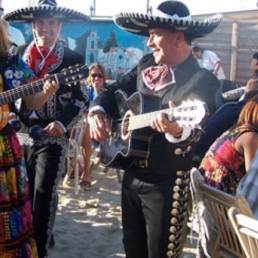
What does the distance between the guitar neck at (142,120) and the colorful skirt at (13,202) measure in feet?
2.35

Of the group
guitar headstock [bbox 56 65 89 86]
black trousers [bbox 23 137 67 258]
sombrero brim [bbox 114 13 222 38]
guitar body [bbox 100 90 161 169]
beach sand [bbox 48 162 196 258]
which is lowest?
beach sand [bbox 48 162 196 258]

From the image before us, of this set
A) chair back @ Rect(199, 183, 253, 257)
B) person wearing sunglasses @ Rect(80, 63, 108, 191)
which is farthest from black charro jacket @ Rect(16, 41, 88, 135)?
person wearing sunglasses @ Rect(80, 63, 108, 191)

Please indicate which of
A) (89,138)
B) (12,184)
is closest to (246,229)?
(12,184)

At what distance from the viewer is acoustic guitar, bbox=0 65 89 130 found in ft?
9.15

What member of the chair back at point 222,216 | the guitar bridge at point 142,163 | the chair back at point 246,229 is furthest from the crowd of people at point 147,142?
the chair back at point 246,229

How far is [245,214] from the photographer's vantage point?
2027 millimetres

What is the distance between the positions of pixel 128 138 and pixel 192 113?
1.78 ft

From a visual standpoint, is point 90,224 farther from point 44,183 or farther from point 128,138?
point 128,138

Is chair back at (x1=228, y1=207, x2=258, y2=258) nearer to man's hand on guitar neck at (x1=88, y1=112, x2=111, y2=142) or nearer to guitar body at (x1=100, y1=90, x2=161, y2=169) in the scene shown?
guitar body at (x1=100, y1=90, x2=161, y2=169)

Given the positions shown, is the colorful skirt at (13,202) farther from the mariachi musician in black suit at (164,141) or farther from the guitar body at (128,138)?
the mariachi musician in black suit at (164,141)

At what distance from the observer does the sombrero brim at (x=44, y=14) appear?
351cm

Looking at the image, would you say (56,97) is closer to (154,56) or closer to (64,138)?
(64,138)

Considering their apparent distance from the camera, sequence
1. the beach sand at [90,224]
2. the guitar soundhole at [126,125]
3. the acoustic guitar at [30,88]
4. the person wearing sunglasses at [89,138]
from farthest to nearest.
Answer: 1. the person wearing sunglasses at [89,138]
2. the beach sand at [90,224]
3. the acoustic guitar at [30,88]
4. the guitar soundhole at [126,125]

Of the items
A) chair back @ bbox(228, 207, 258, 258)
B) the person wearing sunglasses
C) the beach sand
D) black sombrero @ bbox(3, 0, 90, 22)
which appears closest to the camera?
chair back @ bbox(228, 207, 258, 258)
